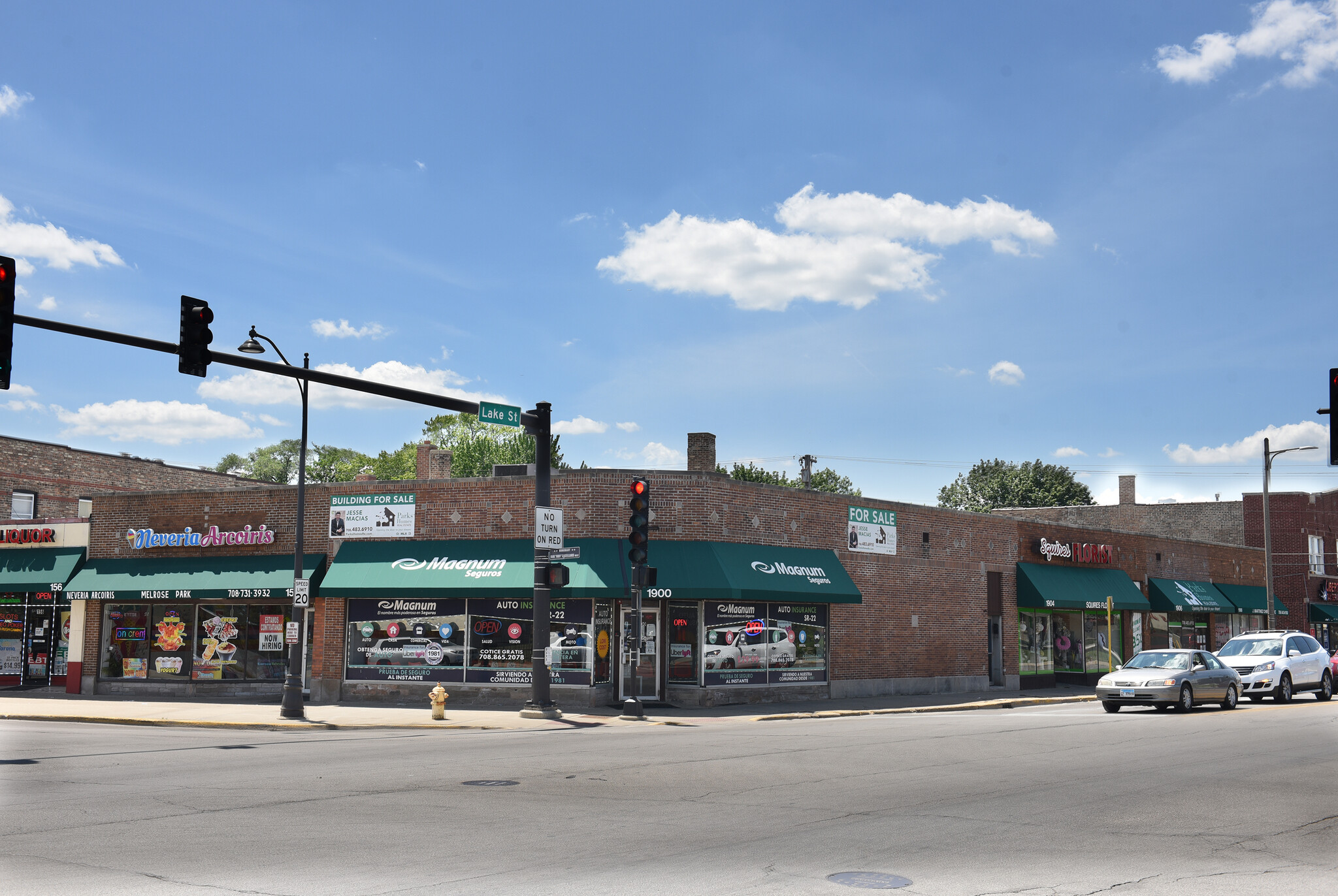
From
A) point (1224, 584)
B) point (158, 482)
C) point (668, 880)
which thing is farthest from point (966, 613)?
point (158, 482)

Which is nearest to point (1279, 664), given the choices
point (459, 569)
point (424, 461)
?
point (459, 569)

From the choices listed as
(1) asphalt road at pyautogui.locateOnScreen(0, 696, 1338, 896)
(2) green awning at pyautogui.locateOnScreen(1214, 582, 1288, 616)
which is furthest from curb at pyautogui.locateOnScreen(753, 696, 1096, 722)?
(2) green awning at pyautogui.locateOnScreen(1214, 582, 1288, 616)

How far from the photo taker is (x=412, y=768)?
44.7 feet

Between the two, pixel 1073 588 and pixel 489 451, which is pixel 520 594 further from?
pixel 489 451

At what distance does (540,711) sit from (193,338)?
1039 centimetres

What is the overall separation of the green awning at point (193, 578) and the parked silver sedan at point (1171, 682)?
740 inches

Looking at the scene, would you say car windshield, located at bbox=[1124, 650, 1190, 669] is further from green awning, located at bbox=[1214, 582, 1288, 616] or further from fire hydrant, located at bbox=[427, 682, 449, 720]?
green awning, located at bbox=[1214, 582, 1288, 616]

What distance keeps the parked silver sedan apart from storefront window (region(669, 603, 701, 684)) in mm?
8949

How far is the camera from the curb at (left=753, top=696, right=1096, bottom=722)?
23.6 m

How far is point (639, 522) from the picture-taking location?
22828mm

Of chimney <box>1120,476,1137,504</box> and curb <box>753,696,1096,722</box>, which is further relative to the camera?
chimney <box>1120,476,1137,504</box>

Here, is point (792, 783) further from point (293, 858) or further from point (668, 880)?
point (293, 858)

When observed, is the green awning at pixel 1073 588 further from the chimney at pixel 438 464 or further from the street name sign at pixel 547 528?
the chimney at pixel 438 464

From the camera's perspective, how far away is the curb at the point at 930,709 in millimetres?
23641
